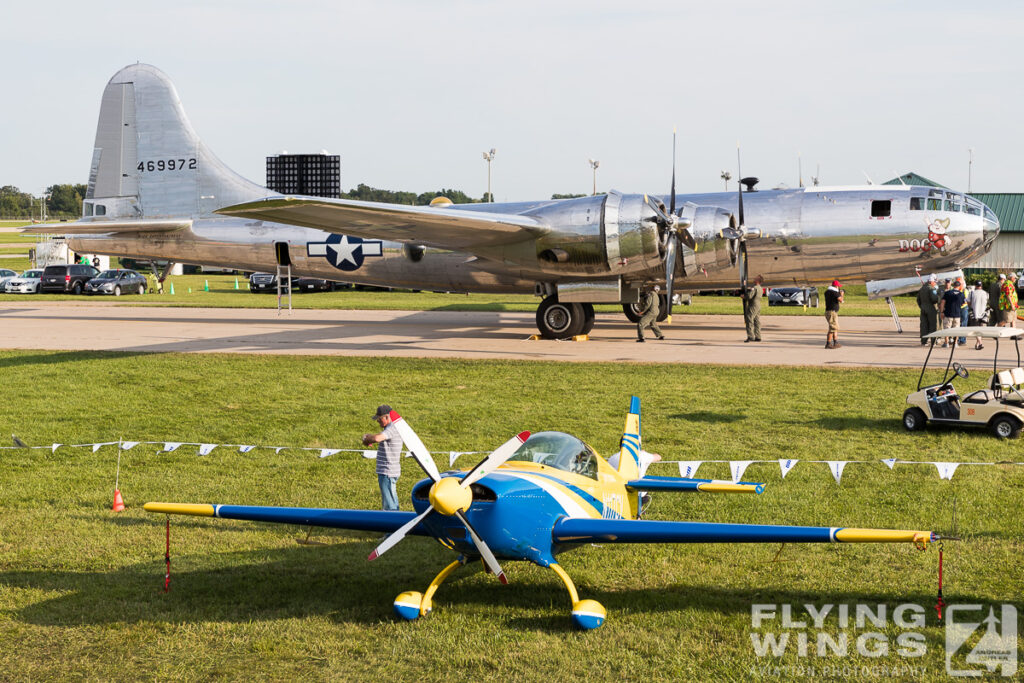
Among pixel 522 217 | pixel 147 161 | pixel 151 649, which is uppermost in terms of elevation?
pixel 147 161

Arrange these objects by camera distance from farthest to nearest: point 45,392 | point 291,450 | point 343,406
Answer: point 45,392 < point 343,406 < point 291,450

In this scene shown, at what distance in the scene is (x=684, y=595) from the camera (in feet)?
30.9

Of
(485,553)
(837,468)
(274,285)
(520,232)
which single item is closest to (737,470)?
(837,468)

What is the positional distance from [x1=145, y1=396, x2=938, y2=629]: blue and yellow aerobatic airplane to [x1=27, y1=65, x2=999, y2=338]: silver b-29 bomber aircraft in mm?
14606

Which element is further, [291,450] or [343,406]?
[343,406]

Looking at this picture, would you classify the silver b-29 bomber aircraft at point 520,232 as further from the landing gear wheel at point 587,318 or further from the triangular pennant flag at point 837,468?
the triangular pennant flag at point 837,468

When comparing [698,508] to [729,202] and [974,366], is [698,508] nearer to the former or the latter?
[974,366]

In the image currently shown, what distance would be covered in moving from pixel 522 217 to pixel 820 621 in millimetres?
21321

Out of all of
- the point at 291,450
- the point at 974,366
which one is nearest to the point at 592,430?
the point at 291,450

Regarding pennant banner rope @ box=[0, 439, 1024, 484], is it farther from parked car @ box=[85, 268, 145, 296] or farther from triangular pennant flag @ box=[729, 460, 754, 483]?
parked car @ box=[85, 268, 145, 296]

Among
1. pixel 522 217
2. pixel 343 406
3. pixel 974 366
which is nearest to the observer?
pixel 343 406

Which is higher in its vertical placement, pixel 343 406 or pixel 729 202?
pixel 729 202

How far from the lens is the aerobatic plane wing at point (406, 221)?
24109 millimetres

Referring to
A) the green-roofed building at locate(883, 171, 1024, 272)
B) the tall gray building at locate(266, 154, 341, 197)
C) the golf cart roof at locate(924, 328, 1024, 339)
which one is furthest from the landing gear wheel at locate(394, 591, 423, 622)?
the tall gray building at locate(266, 154, 341, 197)
